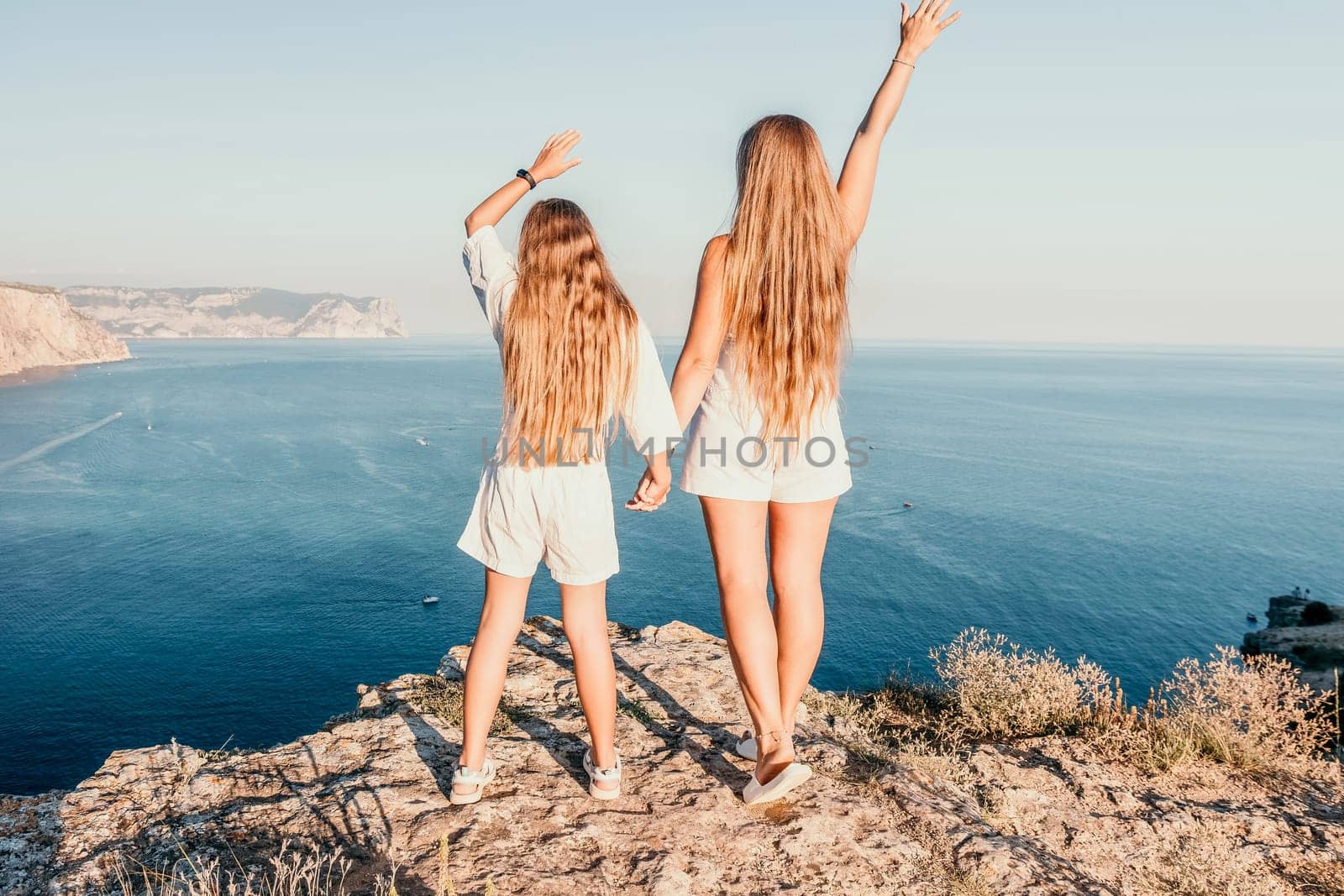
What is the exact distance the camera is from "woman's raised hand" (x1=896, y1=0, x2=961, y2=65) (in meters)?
2.89

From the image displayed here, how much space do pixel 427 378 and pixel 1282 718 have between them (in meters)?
142

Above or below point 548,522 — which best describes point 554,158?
above

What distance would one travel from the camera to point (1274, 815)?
3.64 m

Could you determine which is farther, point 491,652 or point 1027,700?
point 1027,700

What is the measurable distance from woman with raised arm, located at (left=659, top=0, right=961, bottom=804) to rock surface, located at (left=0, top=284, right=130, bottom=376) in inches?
6459

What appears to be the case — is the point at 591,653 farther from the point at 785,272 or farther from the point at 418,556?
the point at 418,556

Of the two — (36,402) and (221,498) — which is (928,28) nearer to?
(221,498)

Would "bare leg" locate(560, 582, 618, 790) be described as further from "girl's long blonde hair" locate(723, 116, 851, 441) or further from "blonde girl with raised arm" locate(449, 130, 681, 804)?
"girl's long blonde hair" locate(723, 116, 851, 441)

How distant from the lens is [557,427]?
261 cm

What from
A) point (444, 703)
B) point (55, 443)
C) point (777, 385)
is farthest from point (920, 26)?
point (55, 443)

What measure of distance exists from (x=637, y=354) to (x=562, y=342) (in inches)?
10.4

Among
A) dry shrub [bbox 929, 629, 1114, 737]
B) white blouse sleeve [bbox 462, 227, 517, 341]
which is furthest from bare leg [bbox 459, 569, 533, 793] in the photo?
dry shrub [bbox 929, 629, 1114, 737]

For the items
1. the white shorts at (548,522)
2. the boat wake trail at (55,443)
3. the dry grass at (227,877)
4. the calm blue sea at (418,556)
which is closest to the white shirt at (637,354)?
the white shorts at (548,522)

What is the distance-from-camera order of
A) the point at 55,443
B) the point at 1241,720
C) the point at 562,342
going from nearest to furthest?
the point at 562,342, the point at 1241,720, the point at 55,443
